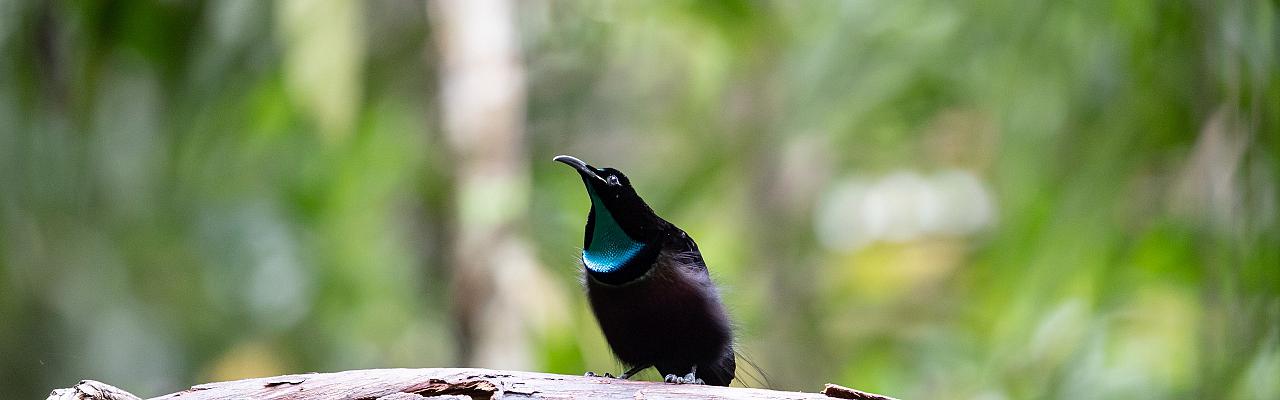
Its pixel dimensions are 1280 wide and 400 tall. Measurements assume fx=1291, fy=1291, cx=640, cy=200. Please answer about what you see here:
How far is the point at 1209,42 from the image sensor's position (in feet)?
20.1

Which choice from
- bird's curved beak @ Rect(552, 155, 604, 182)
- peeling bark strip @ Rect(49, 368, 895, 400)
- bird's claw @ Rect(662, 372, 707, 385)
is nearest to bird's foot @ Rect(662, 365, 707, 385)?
bird's claw @ Rect(662, 372, 707, 385)

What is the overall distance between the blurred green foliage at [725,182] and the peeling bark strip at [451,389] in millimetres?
953

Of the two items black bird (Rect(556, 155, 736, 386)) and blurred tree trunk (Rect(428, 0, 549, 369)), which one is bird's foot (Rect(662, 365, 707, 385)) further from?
blurred tree trunk (Rect(428, 0, 549, 369))

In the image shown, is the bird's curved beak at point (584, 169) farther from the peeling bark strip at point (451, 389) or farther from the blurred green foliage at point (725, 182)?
the blurred green foliage at point (725, 182)

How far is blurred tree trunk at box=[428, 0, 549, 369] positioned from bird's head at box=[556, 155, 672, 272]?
12.5ft

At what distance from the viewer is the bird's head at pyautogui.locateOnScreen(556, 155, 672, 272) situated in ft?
11.0

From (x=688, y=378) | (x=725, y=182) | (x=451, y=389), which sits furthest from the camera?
(x=725, y=182)

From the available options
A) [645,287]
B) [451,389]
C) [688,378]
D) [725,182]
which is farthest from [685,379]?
[725,182]

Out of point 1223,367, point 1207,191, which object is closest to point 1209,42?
point 1207,191

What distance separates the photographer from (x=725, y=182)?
38.7 ft

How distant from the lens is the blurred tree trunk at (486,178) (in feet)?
23.7

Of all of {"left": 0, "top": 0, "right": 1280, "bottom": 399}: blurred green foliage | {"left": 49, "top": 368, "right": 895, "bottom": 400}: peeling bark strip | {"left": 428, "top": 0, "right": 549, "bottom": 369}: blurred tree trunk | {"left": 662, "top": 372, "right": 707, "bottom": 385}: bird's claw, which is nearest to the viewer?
{"left": 49, "top": 368, "right": 895, "bottom": 400}: peeling bark strip

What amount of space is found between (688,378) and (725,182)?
27.5 ft

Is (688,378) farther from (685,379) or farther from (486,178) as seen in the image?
(486,178)
